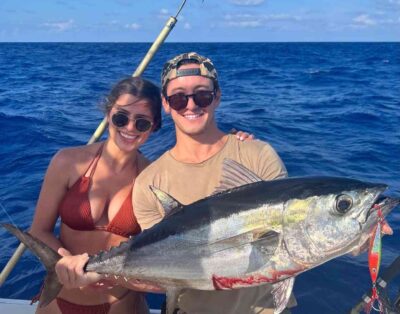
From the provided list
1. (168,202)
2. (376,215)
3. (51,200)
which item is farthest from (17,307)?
(376,215)

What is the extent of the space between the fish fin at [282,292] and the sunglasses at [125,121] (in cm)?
149

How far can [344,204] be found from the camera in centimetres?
225

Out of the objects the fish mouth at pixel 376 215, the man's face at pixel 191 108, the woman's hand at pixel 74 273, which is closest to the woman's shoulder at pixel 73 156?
the woman's hand at pixel 74 273

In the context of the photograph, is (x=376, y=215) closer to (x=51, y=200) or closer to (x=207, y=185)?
(x=207, y=185)

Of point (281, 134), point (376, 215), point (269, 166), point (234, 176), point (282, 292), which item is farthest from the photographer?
point (281, 134)

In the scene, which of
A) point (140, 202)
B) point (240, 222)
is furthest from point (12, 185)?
point (240, 222)

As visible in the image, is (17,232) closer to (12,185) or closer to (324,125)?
(12,185)

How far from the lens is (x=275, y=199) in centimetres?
239

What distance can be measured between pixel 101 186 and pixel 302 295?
2947 mm

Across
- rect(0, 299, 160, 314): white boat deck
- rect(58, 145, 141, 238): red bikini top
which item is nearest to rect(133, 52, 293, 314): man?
rect(58, 145, 141, 238): red bikini top

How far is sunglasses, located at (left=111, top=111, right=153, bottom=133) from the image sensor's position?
10.7 ft

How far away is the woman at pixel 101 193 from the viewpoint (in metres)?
3.27

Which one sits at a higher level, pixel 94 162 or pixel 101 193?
pixel 94 162

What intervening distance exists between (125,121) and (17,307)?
207 cm
